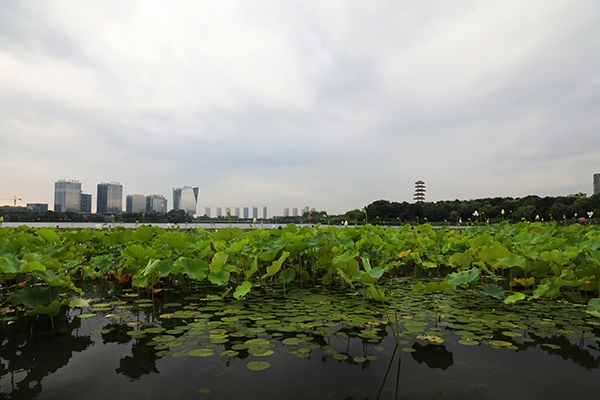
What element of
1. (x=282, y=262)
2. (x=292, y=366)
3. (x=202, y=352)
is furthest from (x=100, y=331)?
(x=282, y=262)

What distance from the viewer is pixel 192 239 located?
187 inches

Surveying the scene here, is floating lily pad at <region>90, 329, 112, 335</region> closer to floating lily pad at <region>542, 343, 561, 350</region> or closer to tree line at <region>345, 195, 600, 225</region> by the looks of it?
floating lily pad at <region>542, 343, 561, 350</region>

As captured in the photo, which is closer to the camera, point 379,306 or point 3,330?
point 3,330

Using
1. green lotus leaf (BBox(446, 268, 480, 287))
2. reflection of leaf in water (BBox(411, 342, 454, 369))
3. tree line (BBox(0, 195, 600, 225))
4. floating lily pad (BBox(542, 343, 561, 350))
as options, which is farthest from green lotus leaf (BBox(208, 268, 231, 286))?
tree line (BBox(0, 195, 600, 225))

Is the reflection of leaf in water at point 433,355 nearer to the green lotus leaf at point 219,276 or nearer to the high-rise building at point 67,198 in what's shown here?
the green lotus leaf at point 219,276

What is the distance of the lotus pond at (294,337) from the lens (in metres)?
1.55

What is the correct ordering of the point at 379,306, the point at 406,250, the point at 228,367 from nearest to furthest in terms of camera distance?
the point at 228,367
the point at 379,306
the point at 406,250

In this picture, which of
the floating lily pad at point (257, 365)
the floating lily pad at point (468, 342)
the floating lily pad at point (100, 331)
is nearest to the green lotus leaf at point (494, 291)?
the floating lily pad at point (468, 342)

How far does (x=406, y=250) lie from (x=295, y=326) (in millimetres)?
3216

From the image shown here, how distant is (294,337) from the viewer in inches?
85.5

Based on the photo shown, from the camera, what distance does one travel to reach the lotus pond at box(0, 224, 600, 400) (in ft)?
5.09

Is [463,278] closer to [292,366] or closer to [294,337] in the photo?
[294,337]

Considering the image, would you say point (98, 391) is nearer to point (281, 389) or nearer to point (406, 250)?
point (281, 389)

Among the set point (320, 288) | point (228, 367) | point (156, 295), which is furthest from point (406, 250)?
point (228, 367)
